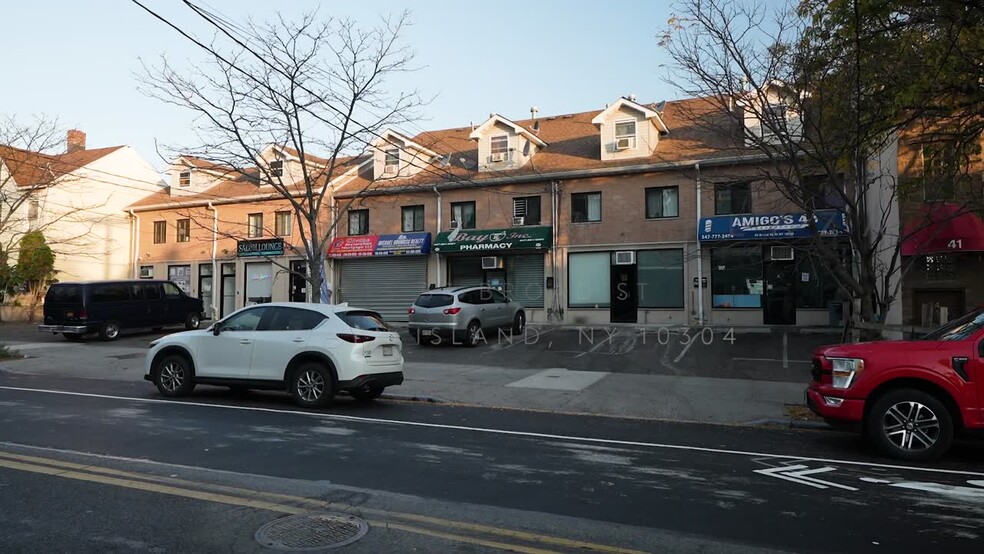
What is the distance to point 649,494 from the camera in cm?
587

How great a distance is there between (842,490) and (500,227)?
19751 millimetres

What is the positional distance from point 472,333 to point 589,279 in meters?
6.67

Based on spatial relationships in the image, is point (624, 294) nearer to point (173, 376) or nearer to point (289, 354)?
point (289, 354)

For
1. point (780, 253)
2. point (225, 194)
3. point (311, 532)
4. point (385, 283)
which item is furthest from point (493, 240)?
point (311, 532)

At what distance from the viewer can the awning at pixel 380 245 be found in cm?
2603

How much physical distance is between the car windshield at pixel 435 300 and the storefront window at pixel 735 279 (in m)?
9.42

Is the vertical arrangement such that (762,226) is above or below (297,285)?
above

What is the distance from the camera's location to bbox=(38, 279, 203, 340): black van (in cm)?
2162

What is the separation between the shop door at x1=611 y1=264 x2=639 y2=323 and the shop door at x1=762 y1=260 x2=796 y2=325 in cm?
428

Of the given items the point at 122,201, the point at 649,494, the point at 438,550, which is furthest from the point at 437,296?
the point at 122,201

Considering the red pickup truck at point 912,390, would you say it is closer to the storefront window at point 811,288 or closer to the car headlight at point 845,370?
the car headlight at point 845,370

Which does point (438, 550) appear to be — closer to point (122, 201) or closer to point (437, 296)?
point (437, 296)

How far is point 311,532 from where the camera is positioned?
468 centimetres

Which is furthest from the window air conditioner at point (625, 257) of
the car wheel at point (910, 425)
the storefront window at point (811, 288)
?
the car wheel at point (910, 425)
